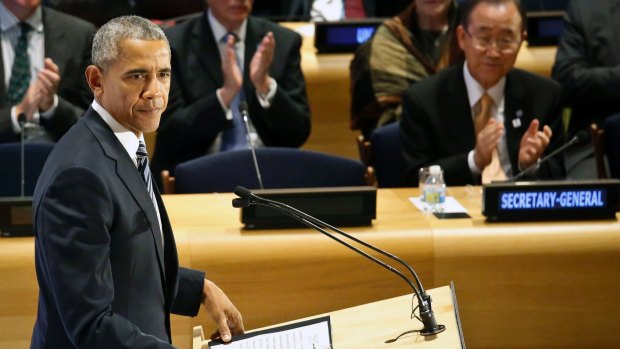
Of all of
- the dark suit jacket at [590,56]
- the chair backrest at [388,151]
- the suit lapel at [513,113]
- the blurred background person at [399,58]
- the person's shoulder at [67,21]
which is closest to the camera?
the suit lapel at [513,113]

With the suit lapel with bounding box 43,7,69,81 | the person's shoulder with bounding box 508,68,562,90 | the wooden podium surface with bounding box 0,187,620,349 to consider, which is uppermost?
the suit lapel with bounding box 43,7,69,81

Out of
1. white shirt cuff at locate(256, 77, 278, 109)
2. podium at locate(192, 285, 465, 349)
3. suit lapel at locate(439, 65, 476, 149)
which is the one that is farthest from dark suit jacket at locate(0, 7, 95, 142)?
podium at locate(192, 285, 465, 349)

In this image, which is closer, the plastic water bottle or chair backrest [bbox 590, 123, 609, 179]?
the plastic water bottle

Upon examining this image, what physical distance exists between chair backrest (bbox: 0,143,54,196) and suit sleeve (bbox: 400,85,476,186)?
1.32 meters

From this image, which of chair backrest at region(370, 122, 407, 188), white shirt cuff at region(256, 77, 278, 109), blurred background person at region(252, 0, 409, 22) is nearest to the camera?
chair backrest at region(370, 122, 407, 188)

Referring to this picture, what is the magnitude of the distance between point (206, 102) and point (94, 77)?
2389mm

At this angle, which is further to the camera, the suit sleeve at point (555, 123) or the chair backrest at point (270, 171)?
the suit sleeve at point (555, 123)

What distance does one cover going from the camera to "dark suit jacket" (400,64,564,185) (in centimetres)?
417

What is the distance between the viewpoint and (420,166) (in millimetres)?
4113

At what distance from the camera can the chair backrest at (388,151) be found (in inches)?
173

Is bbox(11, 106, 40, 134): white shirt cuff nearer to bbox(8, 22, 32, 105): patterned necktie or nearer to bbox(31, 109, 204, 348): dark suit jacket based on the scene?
bbox(8, 22, 32, 105): patterned necktie

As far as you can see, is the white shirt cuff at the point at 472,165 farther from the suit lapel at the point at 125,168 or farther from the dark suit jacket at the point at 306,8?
the dark suit jacket at the point at 306,8

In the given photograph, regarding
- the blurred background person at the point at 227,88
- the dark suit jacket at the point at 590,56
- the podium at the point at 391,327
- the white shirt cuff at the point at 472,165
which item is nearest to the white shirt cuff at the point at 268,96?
the blurred background person at the point at 227,88

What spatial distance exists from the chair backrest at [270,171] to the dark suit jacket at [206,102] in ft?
1.82
